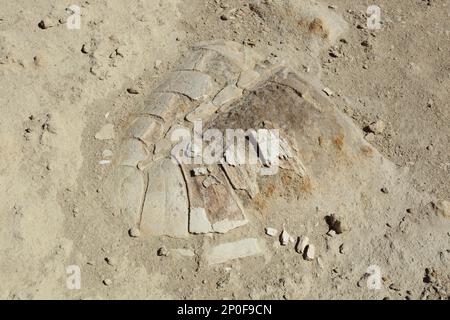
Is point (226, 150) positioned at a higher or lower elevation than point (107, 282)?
higher

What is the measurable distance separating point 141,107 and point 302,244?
180 centimetres

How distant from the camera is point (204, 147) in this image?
14.2 feet

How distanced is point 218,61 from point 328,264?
1.97 m

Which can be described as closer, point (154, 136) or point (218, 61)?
point (154, 136)

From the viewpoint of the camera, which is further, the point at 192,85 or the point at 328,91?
the point at 328,91

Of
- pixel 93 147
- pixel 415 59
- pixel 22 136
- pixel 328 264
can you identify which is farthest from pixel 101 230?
pixel 415 59

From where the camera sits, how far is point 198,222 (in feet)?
13.7

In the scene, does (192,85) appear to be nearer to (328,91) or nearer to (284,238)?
(328,91)

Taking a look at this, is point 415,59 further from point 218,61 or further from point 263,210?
point 263,210

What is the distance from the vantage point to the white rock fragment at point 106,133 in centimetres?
464

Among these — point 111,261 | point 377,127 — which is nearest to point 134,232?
point 111,261

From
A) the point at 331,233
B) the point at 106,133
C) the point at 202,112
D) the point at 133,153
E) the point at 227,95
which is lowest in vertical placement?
the point at 106,133
